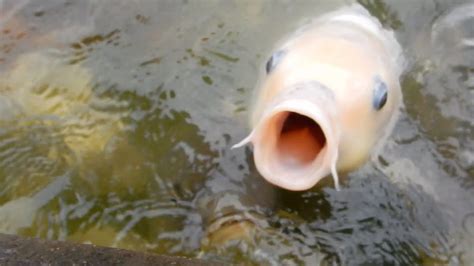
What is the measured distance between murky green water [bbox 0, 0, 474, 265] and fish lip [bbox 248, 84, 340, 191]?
41 cm

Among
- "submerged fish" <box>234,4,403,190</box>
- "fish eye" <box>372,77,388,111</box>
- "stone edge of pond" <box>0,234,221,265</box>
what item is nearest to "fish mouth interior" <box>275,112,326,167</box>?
"submerged fish" <box>234,4,403,190</box>

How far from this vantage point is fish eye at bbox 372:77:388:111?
3.33 metres

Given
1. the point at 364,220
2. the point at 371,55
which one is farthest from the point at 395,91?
the point at 364,220

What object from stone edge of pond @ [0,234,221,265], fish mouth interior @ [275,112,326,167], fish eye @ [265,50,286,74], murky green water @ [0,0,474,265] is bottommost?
murky green water @ [0,0,474,265]

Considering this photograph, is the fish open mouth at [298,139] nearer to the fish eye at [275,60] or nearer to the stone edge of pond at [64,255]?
the fish eye at [275,60]

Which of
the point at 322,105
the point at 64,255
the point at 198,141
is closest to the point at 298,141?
the point at 322,105

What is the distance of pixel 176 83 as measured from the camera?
4.05 metres

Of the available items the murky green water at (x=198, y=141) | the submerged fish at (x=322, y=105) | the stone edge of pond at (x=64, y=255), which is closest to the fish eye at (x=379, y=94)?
the submerged fish at (x=322, y=105)

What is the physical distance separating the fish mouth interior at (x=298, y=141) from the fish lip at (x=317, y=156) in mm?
56

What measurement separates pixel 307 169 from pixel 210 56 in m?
1.50

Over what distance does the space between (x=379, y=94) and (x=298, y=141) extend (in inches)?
21.4

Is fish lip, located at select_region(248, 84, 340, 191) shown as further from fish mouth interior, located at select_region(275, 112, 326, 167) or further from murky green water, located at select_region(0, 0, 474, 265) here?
murky green water, located at select_region(0, 0, 474, 265)

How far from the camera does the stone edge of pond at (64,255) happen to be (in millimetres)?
2371

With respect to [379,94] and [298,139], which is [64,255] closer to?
[298,139]
